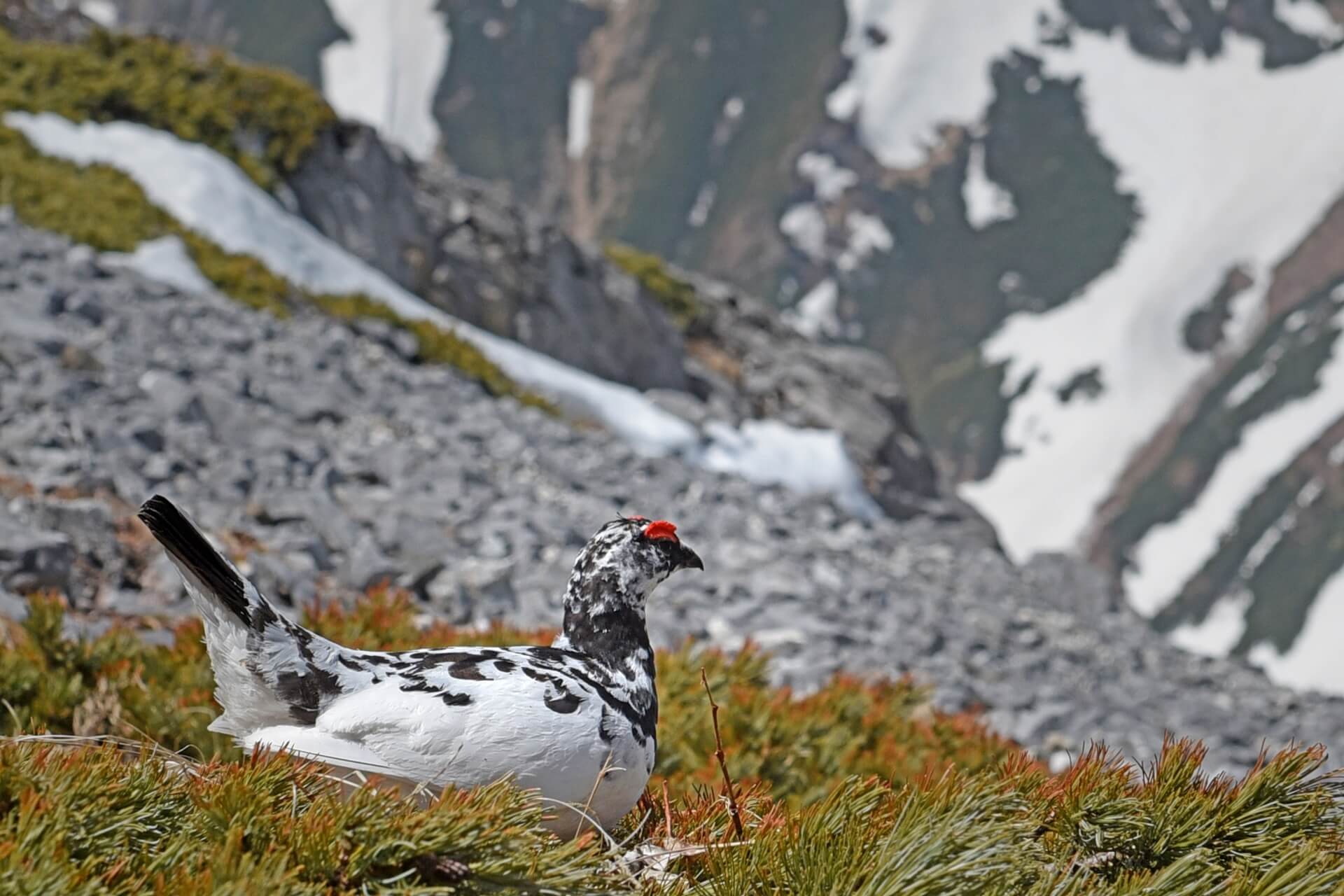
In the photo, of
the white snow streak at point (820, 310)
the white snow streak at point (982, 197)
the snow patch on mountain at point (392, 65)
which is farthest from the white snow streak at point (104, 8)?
the white snow streak at point (982, 197)

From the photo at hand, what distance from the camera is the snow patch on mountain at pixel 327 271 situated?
653 inches

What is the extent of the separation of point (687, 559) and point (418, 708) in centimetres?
98

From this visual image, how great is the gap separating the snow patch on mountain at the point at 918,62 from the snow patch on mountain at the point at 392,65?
1332 inches

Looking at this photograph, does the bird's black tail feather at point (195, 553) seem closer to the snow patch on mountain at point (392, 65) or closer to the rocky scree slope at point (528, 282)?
the rocky scree slope at point (528, 282)

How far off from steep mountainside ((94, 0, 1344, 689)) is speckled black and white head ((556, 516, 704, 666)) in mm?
69091

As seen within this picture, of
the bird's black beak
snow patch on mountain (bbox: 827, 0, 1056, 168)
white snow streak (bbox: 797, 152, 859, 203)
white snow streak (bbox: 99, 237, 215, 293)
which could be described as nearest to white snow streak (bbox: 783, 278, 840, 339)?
white snow streak (bbox: 797, 152, 859, 203)

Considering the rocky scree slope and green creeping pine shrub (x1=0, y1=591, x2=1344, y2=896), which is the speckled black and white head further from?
the rocky scree slope

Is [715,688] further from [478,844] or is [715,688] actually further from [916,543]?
[916,543]

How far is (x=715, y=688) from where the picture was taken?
587 centimetres

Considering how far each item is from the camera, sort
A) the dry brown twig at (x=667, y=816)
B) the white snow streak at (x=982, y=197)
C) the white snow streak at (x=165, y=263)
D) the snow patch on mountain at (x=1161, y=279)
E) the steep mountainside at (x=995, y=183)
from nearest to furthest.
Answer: the dry brown twig at (x=667, y=816) → the white snow streak at (x=165, y=263) → the snow patch on mountain at (x=1161, y=279) → the steep mountainside at (x=995, y=183) → the white snow streak at (x=982, y=197)

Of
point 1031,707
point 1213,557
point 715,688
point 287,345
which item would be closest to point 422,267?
point 287,345

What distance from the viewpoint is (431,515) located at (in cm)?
908

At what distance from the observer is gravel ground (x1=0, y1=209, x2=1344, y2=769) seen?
746 centimetres

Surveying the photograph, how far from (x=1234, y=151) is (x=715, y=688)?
102904 millimetres
